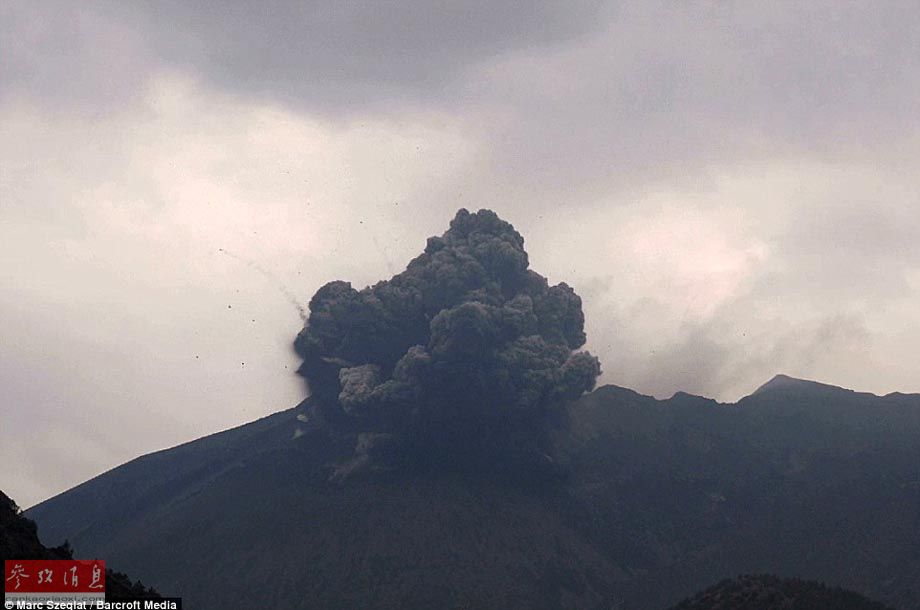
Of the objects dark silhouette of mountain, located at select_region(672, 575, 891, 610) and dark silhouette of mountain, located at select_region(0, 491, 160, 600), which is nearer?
dark silhouette of mountain, located at select_region(0, 491, 160, 600)

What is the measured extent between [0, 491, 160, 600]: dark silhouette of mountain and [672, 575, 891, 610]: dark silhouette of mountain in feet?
226

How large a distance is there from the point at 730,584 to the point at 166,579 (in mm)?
102141

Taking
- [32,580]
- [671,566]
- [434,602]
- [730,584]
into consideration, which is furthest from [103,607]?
[671,566]

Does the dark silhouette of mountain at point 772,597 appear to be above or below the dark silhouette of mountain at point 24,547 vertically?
below

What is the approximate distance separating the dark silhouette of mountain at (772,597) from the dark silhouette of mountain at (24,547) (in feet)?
226

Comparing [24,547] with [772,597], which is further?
[772,597]

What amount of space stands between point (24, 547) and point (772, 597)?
81.5 metres

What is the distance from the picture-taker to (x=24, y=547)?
209ft

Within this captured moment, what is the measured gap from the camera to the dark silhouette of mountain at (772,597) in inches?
4569

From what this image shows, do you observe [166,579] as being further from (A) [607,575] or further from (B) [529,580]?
(A) [607,575]

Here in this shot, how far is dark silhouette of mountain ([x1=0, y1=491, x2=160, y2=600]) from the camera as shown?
61422mm

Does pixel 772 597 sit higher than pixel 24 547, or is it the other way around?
pixel 24 547

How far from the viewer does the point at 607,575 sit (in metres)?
193

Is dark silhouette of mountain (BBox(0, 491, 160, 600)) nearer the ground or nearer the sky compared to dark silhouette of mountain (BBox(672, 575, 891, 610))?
nearer the sky
